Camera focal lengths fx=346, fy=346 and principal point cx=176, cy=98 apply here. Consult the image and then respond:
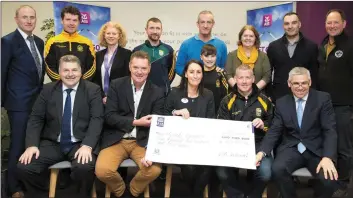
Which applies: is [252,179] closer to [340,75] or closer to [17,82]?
[340,75]

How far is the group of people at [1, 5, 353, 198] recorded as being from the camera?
322 centimetres

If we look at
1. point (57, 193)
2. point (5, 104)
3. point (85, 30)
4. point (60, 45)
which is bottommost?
point (57, 193)

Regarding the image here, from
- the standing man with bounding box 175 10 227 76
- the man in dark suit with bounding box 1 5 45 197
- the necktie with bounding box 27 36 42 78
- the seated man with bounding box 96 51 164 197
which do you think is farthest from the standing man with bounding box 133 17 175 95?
the man in dark suit with bounding box 1 5 45 197

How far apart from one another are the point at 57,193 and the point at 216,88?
2.11 meters

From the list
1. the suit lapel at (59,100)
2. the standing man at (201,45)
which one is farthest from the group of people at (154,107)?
the standing man at (201,45)

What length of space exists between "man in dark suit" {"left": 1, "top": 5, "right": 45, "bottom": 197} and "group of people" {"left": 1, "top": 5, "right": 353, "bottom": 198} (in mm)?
10

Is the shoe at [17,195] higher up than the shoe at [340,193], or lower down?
higher up

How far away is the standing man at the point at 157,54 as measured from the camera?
422 cm

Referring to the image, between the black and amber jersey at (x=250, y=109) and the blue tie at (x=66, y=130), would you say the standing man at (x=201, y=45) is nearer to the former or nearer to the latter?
the black and amber jersey at (x=250, y=109)

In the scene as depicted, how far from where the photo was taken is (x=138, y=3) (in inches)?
277

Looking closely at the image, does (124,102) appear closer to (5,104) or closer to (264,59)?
(5,104)

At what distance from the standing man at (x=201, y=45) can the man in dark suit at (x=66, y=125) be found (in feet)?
4.16

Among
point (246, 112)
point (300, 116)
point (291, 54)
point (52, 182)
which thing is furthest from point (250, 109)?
point (52, 182)

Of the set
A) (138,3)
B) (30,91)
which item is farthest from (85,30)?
(30,91)
